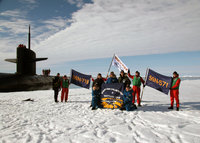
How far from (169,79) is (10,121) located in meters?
7.73

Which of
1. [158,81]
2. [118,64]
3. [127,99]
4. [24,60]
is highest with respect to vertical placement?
[24,60]

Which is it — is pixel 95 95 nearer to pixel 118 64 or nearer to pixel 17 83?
pixel 118 64

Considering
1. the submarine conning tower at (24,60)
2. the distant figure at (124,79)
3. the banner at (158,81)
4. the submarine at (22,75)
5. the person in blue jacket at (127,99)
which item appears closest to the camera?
the person in blue jacket at (127,99)

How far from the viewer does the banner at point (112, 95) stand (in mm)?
6820

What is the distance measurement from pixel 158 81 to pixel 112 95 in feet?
10.0

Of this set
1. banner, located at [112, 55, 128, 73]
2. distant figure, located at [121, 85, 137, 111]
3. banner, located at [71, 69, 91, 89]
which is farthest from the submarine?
distant figure, located at [121, 85, 137, 111]

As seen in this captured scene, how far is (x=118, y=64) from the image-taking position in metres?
9.02

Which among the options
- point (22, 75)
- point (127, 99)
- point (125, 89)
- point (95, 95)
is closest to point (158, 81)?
point (125, 89)

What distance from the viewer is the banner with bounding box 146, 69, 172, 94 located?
24.2 ft

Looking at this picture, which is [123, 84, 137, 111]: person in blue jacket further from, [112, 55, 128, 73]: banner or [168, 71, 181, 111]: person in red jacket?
[168, 71, 181, 111]: person in red jacket

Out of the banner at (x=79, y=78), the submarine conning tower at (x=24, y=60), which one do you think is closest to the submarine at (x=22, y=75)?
the submarine conning tower at (x=24, y=60)

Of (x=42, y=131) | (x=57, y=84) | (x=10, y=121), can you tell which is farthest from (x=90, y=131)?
(x=57, y=84)

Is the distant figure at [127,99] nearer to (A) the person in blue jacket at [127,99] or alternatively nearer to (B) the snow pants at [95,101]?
(A) the person in blue jacket at [127,99]

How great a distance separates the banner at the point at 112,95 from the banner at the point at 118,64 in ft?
5.54
